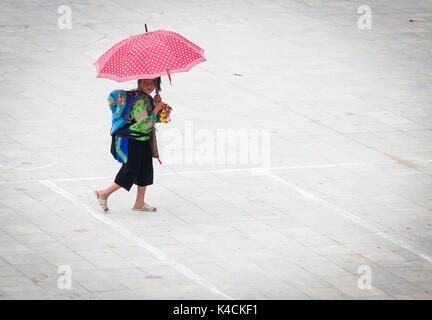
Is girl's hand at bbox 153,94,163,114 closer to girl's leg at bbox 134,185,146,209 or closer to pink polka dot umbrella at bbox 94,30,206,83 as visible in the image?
pink polka dot umbrella at bbox 94,30,206,83

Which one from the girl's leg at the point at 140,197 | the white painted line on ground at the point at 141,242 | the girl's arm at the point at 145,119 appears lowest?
the white painted line on ground at the point at 141,242

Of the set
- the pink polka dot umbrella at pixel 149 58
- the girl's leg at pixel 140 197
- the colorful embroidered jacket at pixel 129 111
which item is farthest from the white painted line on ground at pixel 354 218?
the pink polka dot umbrella at pixel 149 58

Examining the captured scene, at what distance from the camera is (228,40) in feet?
59.5

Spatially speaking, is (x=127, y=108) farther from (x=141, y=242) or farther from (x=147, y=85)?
(x=141, y=242)

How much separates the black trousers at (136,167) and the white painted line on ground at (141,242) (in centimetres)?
43

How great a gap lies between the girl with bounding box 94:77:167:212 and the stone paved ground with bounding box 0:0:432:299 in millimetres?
367

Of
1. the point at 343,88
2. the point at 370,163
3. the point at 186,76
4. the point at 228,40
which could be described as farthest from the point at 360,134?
the point at 228,40

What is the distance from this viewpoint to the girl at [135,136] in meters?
10.2

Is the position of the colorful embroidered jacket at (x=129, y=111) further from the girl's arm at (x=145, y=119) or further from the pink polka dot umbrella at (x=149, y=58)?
the pink polka dot umbrella at (x=149, y=58)

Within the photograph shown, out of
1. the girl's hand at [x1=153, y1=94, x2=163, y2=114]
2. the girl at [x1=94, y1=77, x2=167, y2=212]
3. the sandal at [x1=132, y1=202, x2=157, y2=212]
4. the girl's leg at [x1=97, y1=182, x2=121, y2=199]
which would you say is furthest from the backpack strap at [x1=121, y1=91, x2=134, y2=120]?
the sandal at [x1=132, y1=202, x2=157, y2=212]

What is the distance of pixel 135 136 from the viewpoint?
1026cm

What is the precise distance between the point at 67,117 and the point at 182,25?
18.5 feet

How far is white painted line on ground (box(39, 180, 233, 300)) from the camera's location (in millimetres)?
8711
